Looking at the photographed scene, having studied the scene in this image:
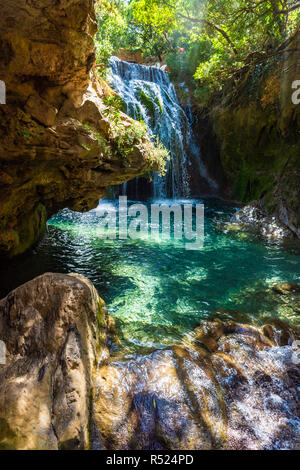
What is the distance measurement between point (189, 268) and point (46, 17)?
16.9 feet

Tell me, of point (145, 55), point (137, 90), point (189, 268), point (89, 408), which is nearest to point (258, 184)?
point (189, 268)

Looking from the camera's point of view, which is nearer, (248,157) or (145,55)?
(248,157)

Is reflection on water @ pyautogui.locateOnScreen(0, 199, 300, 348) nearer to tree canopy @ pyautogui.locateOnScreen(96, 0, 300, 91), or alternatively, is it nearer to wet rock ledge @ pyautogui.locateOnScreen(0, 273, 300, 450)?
wet rock ledge @ pyautogui.locateOnScreen(0, 273, 300, 450)

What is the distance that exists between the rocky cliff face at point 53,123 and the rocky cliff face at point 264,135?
18.9 feet

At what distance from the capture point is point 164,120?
14.1m

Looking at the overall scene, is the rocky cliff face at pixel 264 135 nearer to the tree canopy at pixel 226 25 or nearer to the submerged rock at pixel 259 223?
the submerged rock at pixel 259 223

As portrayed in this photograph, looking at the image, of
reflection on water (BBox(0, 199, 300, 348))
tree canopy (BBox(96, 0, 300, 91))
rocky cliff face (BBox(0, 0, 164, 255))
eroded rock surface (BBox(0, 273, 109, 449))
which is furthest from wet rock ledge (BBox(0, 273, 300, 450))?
tree canopy (BBox(96, 0, 300, 91))

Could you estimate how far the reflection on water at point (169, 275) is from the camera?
415cm

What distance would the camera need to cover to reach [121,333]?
360 centimetres

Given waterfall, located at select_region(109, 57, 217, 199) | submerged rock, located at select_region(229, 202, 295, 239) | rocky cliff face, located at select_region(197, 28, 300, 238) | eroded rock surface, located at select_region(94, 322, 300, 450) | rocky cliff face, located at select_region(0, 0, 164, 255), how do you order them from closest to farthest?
eroded rock surface, located at select_region(94, 322, 300, 450)
rocky cliff face, located at select_region(0, 0, 164, 255)
submerged rock, located at select_region(229, 202, 295, 239)
rocky cliff face, located at select_region(197, 28, 300, 238)
waterfall, located at select_region(109, 57, 217, 199)

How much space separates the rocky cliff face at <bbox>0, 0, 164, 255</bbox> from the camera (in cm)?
276

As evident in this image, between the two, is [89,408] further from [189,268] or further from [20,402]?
[189,268]

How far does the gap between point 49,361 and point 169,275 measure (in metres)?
3.89

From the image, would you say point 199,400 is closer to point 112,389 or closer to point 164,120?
point 112,389
